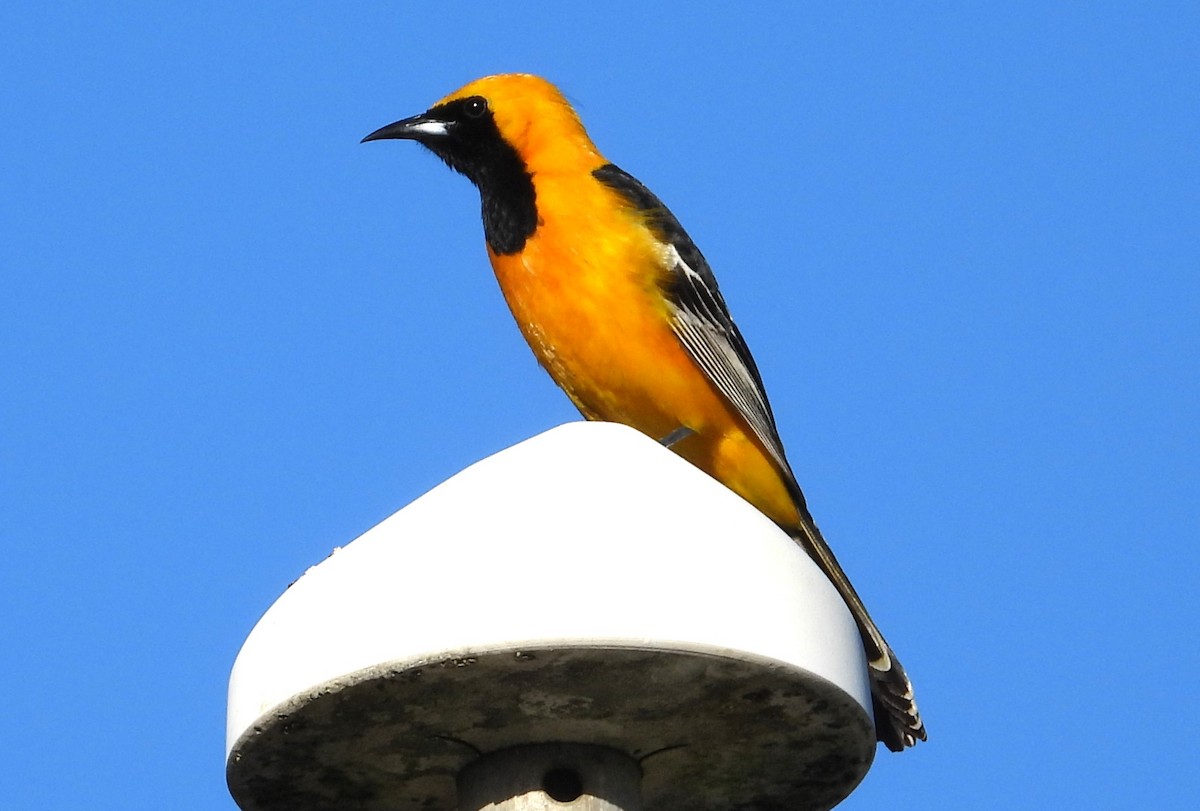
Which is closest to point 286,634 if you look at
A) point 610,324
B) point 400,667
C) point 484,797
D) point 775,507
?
point 400,667

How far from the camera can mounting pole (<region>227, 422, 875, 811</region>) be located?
3.12 meters

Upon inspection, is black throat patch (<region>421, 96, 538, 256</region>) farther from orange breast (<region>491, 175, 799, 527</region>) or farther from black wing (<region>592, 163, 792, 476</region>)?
black wing (<region>592, 163, 792, 476</region>)

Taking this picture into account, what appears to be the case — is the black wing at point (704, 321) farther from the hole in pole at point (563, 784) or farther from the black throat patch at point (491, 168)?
the hole in pole at point (563, 784)

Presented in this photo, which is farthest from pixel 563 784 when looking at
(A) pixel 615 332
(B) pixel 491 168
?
(B) pixel 491 168

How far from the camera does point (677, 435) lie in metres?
6.33

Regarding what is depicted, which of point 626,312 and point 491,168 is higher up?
point 491,168

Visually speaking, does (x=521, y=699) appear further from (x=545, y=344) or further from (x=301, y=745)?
(x=545, y=344)

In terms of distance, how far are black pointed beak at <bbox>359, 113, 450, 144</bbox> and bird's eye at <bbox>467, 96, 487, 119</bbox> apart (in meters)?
0.11

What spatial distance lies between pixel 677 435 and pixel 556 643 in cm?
331

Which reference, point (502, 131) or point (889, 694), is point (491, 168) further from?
point (889, 694)

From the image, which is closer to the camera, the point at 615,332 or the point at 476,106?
the point at 615,332

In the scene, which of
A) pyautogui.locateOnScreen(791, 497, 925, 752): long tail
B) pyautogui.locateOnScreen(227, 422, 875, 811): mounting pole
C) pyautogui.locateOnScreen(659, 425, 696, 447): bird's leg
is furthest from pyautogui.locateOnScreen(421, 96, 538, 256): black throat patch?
pyautogui.locateOnScreen(227, 422, 875, 811): mounting pole

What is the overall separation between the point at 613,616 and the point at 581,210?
137 inches

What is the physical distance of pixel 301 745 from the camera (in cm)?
355
